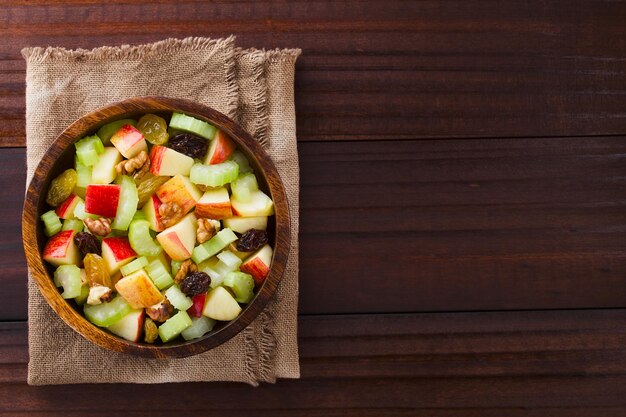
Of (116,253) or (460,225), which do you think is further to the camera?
(460,225)

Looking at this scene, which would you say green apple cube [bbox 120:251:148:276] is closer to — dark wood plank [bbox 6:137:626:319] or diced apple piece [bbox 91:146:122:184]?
diced apple piece [bbox 91:146:122:184]

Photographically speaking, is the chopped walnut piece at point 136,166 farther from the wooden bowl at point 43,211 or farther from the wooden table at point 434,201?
the wooden table at point 434,201

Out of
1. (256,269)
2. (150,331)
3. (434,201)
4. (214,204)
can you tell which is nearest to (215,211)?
(214,204)

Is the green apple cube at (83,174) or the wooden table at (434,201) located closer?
the green apple cube at (83,174)

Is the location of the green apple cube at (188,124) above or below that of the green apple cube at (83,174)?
above

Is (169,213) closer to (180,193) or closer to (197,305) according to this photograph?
(180,193)

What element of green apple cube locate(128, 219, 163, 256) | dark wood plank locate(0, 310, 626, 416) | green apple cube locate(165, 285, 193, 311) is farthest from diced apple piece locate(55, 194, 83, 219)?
dark wood plank locate(0, 310, 626, 416)

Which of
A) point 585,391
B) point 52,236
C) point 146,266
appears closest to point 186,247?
point 146,266

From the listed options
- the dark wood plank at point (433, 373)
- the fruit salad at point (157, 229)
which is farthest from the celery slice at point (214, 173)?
the dark wood plank at point (433, 373)
